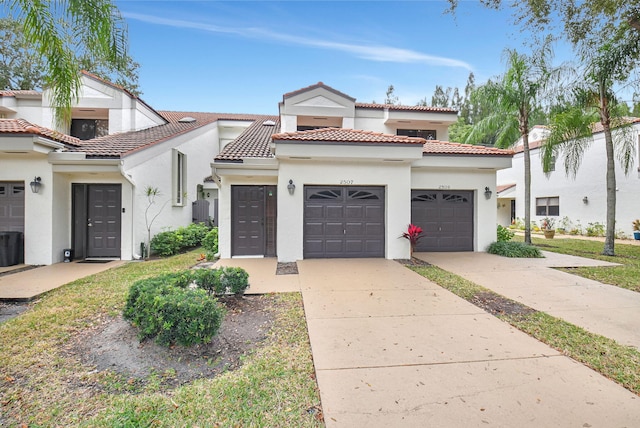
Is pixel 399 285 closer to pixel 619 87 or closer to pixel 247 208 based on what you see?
pixel 247 208

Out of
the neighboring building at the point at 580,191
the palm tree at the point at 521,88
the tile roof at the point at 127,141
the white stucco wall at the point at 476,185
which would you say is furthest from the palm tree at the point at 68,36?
the neighboring building at the point at 580,191

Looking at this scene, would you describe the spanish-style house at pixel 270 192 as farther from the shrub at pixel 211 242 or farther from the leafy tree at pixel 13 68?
the leafy tree at pixel 13 68

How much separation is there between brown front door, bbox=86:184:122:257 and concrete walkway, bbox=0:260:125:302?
0.80 metres

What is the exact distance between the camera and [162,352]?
3920mm

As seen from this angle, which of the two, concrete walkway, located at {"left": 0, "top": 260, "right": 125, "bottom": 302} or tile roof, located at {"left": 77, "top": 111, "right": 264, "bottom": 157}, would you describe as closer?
concrete walkway, located at {"left": 0, "top": 260, "right": 125, "bottom": 302}

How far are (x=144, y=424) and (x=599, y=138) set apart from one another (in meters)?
25.2

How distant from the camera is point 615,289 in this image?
6.99 metres

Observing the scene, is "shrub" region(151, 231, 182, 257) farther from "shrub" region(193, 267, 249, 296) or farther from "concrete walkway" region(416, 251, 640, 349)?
"concrete walkway" region(416, 251, 640, 349)

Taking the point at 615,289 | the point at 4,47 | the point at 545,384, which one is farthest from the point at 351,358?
the point at 4,47

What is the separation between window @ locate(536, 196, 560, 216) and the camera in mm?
21266

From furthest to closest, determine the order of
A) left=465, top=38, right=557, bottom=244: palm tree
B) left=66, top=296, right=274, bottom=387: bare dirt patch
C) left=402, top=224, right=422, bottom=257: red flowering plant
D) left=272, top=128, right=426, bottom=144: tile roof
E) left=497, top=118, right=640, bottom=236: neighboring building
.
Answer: left=497, top=118, right=640, bottom=236: neighboring building < left=465, top=38, right=557, bottom=244: palm tree < left=402, top=224, right=422, bottom=257: red flowering plant < left=272, top=128, right=426, bottom=144: tile roof < left=66, top=296, right=274, bottom=387: bare dirt patch

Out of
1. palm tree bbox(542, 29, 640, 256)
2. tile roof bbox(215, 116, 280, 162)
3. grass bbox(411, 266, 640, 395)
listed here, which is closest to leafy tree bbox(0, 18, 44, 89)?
tile roof bbox(215, 116, 280, 162)

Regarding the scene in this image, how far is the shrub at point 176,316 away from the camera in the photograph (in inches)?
151

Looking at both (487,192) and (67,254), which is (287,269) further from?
(487,192)
